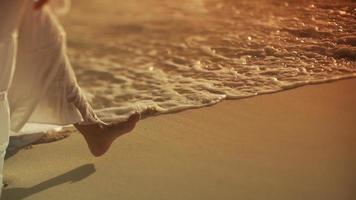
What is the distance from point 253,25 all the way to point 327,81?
3.13ft

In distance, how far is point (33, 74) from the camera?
6.63 feet

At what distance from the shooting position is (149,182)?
214 centimetres

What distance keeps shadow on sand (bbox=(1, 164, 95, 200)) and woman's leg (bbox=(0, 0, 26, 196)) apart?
0.68 ft

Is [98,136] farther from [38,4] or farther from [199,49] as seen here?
[199,49]

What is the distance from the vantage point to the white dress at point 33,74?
1.87 metres

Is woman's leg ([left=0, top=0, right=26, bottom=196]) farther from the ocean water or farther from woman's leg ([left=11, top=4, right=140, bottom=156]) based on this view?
the ocean water

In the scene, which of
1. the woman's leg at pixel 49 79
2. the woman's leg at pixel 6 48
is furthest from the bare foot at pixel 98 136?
the woman's leg at pixel 6 48

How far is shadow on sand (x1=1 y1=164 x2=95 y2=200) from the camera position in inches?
83.1

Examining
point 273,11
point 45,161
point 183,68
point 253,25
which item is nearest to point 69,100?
point 45,161

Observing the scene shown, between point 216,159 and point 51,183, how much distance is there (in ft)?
1.92

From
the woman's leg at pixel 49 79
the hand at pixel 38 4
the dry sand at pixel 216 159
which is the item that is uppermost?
the hand at pixel 38 4

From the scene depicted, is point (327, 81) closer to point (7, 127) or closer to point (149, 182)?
point (149, 182)

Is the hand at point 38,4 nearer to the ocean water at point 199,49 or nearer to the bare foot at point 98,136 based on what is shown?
the bare foot at point 98,136

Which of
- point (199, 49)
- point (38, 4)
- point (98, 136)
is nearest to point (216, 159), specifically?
point (98, 136)
